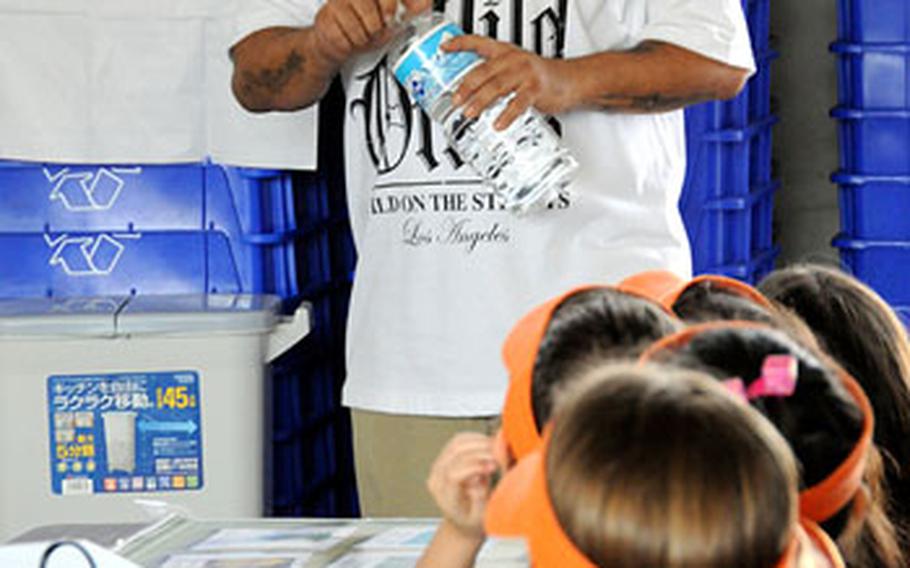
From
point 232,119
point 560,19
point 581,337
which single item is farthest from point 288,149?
point 581,337

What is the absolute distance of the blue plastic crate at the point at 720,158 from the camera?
3.00 metres

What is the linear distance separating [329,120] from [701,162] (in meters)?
0.64

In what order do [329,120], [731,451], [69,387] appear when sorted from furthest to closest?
[329,120]
[69,387]
[731,451]

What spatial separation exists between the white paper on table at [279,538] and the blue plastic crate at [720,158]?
1.35 m

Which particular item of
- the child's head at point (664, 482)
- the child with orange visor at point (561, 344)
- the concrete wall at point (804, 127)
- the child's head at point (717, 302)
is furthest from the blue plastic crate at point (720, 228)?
the child's head at point (664, 482)

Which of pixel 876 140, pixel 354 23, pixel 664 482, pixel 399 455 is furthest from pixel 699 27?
pixel 664 482

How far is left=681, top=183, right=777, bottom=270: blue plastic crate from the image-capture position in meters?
3.03

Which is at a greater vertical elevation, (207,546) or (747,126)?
(747,126)

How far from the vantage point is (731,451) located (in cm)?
96

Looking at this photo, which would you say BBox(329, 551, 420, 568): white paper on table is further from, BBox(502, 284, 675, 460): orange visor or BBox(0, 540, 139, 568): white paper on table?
BBox(502, 284, 675, 460): orange visor

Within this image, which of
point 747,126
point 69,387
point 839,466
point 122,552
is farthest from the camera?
point 747,126

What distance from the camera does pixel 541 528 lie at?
1.01m

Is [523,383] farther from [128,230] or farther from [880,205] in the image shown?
[880,205]

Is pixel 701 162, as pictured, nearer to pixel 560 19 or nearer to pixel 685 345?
pixel 560 19
